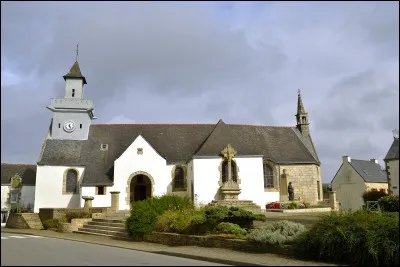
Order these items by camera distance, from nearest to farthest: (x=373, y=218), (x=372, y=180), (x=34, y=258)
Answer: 1. (x=34, y=258)
2. (x=373, y=218)
3. (x=372, y=180)

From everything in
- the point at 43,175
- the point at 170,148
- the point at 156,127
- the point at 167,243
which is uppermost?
the point at 156,127

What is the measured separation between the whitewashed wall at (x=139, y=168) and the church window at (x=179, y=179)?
601 mm

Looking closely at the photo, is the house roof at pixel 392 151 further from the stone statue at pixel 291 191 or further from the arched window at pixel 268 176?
the arched window at pixel 268 176

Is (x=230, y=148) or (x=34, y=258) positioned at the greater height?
(x=230, y=148)

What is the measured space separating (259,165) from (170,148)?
26.2 ft

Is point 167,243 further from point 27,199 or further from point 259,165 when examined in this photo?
point 27,199

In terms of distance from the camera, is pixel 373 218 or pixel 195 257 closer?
pixel 373 218

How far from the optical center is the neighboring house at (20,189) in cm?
4214

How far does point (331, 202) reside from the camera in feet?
92.7

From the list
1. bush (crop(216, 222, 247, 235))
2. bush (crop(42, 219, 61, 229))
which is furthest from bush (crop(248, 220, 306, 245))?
bush (crop(42, 219, 61, 229))

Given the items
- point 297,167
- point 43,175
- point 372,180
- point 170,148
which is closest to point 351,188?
point 372,180

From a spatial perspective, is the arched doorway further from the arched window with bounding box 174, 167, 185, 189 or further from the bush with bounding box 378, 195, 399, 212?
the bush with bounding box 378, 195, 399, 212

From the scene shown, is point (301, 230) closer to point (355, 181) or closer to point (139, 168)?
point (139, 168)

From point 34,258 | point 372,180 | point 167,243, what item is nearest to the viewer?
point 34,258
